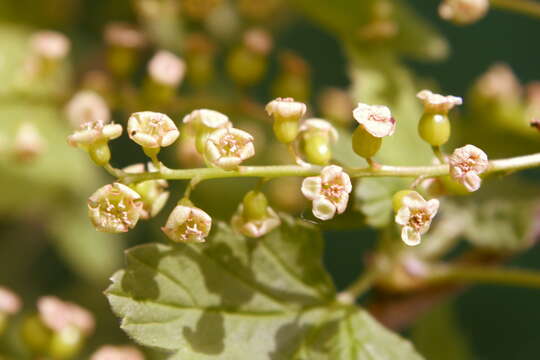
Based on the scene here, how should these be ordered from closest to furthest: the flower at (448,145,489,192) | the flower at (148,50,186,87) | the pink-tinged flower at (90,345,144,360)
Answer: the flower at (448,145,489,192) → the pink-tinged flower at (90,345,144,360) → the flower at (148,50,186,87)

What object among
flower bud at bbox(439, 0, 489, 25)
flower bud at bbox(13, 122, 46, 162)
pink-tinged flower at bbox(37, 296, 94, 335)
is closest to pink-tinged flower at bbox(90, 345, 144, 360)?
pink-tinged flower at bbox(37, 296, 94, 335)

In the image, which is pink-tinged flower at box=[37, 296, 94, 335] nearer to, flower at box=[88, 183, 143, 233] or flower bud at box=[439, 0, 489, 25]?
flower at box=[88, 183, 143, 233]

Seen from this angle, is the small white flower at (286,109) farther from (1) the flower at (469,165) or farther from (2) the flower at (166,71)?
(2) the flower at (166,71)

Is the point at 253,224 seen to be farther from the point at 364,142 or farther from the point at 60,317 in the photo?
the point at 60,317

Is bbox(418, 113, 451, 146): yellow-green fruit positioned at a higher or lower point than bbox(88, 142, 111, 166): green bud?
higher

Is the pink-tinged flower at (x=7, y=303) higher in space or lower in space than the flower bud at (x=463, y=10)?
lower

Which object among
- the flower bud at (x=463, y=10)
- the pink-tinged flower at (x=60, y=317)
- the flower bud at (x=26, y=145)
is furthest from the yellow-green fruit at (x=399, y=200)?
the flower bud at (x=26, y=145)
